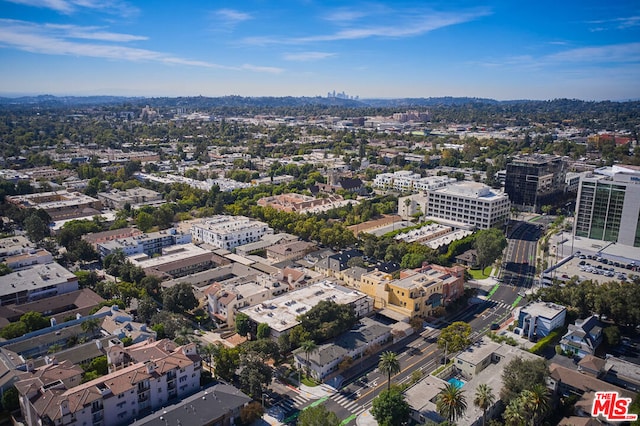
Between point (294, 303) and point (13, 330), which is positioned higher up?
point (294, 303)

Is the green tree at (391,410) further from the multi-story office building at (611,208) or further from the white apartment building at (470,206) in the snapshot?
the multi-story office building at (611,208)

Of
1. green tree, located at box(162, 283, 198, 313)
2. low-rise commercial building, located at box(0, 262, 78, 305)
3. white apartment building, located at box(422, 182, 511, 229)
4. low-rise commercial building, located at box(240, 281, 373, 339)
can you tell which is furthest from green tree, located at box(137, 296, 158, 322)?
white apartment building, located at box(422, 182, 511, 229)

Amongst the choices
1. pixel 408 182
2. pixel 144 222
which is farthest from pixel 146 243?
pixel 408 182

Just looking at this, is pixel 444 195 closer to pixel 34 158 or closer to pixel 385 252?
pixel 385 252

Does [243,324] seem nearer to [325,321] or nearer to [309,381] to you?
[325,321]

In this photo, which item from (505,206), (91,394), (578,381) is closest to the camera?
(91,394)

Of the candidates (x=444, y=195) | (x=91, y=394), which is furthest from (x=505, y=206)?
(x=91, y=394)
